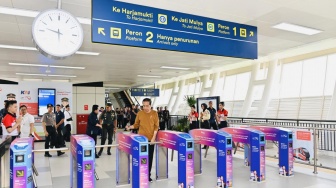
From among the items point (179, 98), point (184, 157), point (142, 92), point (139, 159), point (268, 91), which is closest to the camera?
point (139, 159)

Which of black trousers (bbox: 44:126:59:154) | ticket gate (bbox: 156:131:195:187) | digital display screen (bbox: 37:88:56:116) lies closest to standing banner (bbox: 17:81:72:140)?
digital display screen (bbox: 37:88:56:116)

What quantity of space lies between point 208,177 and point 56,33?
11.5 feet

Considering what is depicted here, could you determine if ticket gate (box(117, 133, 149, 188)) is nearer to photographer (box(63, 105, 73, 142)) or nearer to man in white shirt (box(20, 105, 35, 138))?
man in white shirt (box(20, 105, 35, 138))

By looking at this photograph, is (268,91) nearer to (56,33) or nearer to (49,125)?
(49,125)

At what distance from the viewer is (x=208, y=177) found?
4.82 metres

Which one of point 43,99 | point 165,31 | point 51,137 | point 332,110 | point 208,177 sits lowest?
point 208,177

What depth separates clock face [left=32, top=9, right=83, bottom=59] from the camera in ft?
10.8

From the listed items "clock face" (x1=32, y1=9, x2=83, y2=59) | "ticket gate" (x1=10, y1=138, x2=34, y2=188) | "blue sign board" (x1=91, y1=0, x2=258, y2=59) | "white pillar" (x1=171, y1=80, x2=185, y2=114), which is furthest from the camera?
"white pillar" (x1=171, y1=80, x2=185, y2=114)

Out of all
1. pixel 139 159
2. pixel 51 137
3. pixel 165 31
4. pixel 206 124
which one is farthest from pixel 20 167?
pixel 206 124

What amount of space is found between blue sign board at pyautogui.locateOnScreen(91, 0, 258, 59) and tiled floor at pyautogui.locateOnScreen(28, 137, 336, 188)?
2.20 metres

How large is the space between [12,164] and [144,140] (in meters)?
1.63

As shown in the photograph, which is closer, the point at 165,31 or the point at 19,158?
the point at 19,158

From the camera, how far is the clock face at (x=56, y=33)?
329 centimetres

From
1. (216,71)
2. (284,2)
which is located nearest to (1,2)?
(284,2)
